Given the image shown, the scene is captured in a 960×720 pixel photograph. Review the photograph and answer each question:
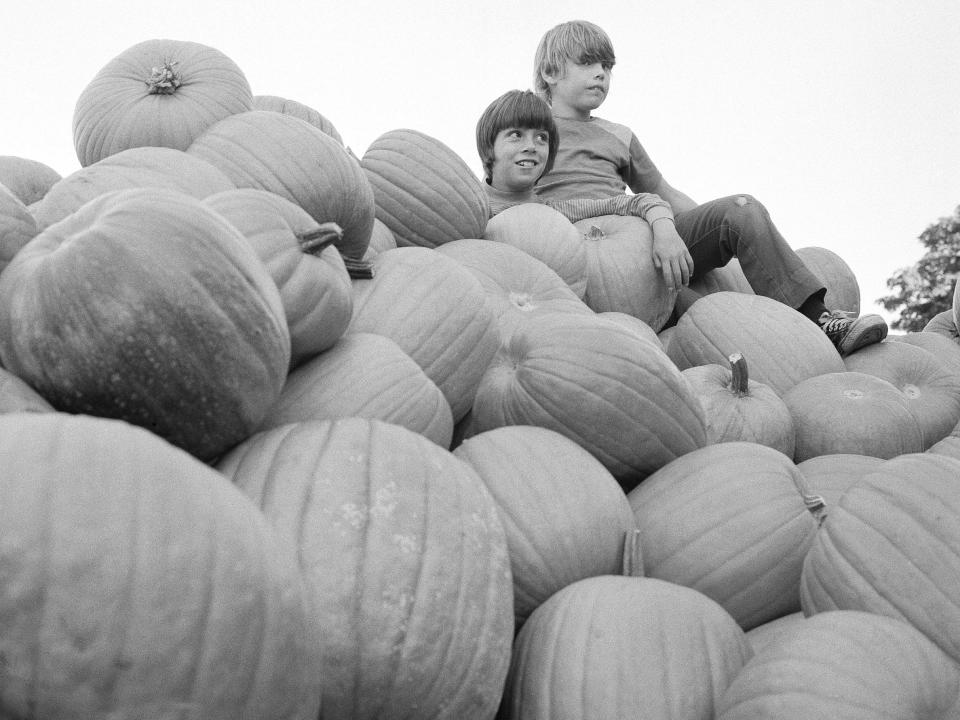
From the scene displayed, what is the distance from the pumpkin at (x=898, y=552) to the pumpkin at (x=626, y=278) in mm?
2086

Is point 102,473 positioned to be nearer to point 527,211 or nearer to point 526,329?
point 526,329

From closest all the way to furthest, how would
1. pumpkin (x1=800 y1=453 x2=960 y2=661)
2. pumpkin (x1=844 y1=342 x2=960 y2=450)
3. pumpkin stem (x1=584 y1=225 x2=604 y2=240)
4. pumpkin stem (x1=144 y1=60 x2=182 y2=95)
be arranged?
1. pumpkin (x1=800 y1=453 x2=960 y2=661)
2. pumpkin stem (x1=144 y1=60 x2=182 y2=95)
3. pumpkin (x1=844 y1=342 x2=960 y2=450)
4. pumpkin stem (x1=584 y1=225 x2=604 y2=240)

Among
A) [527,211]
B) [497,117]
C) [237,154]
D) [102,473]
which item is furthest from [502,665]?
[497,117]

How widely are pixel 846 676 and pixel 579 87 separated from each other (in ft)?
13.5

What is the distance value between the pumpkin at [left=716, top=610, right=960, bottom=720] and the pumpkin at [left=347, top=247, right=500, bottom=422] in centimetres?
103

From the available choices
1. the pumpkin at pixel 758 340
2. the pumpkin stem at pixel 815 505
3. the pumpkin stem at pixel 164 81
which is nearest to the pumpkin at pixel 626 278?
the pumpkin at pixel 758 340

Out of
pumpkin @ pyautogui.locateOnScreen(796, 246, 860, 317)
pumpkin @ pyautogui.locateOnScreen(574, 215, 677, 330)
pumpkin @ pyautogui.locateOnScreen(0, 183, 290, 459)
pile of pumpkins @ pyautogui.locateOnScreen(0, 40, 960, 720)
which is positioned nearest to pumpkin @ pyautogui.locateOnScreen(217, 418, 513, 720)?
pile of pumpkins @ pyautogui.locateOnScreen(0, 40, 960, 720)

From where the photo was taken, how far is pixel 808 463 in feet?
8.67

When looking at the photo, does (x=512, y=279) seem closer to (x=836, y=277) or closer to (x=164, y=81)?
(x=164, y=81)

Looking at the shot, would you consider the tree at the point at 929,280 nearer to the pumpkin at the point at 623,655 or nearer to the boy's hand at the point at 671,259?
the boy's hand at the point at 671,259

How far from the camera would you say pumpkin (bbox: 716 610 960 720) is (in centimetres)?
132

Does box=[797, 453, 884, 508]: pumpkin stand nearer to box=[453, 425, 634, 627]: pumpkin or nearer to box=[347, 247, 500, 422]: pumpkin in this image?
box=[453, 425, 634, 627]: pumpkin

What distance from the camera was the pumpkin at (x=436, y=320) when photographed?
2.23 meters

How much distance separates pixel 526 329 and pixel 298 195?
681mm
